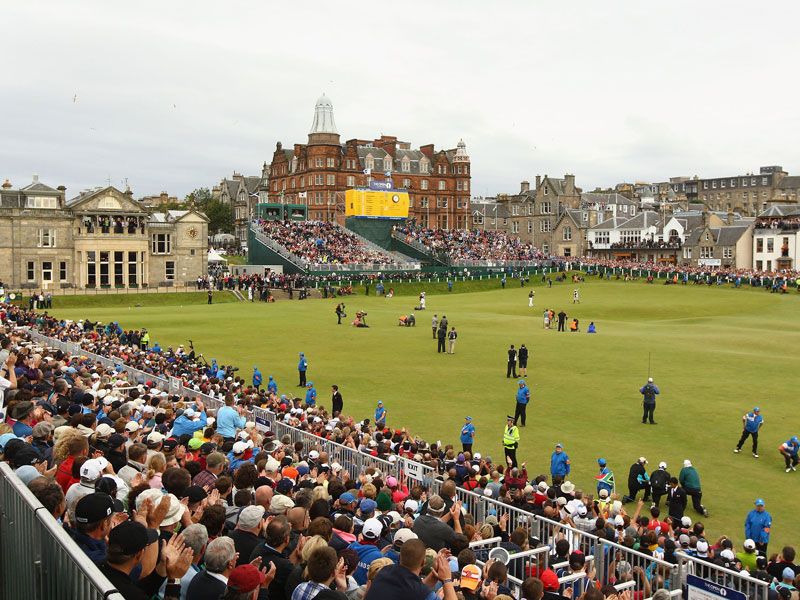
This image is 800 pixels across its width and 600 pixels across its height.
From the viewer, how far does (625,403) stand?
74.0ft

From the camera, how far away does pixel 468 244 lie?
85.4 meters

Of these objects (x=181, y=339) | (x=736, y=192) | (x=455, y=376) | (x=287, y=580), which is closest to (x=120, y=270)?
(x=181, y=339)

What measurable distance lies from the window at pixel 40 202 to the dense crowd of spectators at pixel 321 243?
20602 mm

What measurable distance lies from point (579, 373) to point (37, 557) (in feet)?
79.7

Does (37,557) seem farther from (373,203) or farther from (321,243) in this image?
(373,203)

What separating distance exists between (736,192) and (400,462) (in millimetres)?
Answer: 144484

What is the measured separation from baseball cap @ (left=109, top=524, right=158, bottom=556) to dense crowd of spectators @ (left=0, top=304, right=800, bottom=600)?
0.01 metres

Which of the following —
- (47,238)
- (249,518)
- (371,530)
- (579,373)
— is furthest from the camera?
(47,238)

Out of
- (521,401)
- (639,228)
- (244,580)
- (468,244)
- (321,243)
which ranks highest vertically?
(639,228)

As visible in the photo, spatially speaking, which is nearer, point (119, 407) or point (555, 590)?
point (555, 590)

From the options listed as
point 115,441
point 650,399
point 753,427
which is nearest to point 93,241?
point 650,399

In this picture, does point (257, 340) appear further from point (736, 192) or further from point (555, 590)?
point (736, 192)

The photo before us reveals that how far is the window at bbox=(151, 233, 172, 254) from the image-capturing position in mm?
67312

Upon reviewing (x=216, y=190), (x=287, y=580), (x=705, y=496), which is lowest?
(x=705, y=496)
